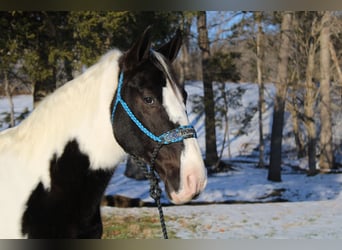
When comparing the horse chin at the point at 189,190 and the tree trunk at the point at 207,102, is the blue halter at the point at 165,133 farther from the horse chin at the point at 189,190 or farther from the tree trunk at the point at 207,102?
the tree trunk at the point at 207,102

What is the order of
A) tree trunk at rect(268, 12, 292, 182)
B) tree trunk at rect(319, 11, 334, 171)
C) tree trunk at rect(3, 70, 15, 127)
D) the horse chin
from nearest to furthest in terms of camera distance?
the horse chin, tree trunk at rect(3, 70, 15, 127), tree trunk at rect(319, 11, 334, 171), tree trunk at rect(268, 12, 292, 182)

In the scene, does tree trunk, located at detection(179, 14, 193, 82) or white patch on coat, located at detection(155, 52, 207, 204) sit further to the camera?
tree trunk, located at detection(179, 14, 193, 82)

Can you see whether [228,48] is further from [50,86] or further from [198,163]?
[198,163]

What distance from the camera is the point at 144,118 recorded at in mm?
1151

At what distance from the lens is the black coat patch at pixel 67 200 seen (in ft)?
3.79

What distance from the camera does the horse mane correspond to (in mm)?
1181

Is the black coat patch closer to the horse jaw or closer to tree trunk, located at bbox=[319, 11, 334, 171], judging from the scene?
the horse jaw

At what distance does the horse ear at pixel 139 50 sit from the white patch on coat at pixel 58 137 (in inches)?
2.6

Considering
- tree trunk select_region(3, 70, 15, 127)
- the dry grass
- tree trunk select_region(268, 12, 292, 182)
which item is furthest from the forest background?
the dry grass

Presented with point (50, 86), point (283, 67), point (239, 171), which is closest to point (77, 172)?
point (50, 86)

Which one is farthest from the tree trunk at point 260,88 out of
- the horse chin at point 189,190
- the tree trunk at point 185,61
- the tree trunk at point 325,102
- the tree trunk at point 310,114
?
the horse chin at point 189,190

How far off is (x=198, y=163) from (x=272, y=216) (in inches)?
123

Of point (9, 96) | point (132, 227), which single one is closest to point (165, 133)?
point (132, 227)

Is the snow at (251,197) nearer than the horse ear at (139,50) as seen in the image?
No
